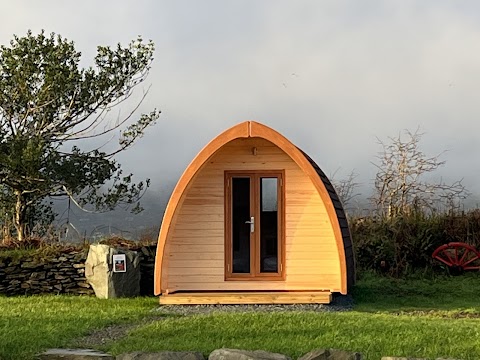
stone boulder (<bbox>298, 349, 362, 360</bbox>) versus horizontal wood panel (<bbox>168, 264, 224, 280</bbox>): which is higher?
horizontal wood panel (<bbox>168, 264, 224, 280</bbox>)

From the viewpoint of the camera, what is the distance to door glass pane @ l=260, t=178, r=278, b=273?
41.5ft

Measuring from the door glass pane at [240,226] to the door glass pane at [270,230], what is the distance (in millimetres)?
257

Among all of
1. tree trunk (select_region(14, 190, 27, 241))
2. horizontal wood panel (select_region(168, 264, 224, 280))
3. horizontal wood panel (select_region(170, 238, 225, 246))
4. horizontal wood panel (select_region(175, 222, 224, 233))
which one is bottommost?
horizontal wood panel (select_region(168, 264, 224, 280))

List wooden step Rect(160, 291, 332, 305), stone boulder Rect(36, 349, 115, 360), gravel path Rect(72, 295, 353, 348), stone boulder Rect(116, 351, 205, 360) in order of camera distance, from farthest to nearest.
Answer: wooden step Rect(160, 291, 332, 305), gravel path Rect(72, 295, 353, 348), stone boulder Rect(36, 349, 115, 360), stone boulder Rect(116, 351, 205, 360)

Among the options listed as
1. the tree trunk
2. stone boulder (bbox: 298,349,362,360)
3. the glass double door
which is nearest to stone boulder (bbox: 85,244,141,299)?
the glass double door

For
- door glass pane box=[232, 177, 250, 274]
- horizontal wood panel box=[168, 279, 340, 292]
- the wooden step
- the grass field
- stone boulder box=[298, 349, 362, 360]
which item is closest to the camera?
stone boulder box=[298, 349, 362, 360]

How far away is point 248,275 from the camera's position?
41.5ft

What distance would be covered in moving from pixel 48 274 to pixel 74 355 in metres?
7.47

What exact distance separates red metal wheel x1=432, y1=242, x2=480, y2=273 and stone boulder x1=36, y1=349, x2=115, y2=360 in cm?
1054

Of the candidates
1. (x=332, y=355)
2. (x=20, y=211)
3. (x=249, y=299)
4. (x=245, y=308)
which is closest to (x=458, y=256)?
(x=249, y=299)

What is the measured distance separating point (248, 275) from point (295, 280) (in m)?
0.79

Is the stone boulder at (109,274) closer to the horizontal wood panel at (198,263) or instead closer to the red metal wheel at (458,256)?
the horizontal wood panel at (198,263)

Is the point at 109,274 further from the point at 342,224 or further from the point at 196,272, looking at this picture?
the point at 342,224

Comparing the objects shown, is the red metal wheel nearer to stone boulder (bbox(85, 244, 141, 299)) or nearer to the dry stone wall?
the dry stone wall
